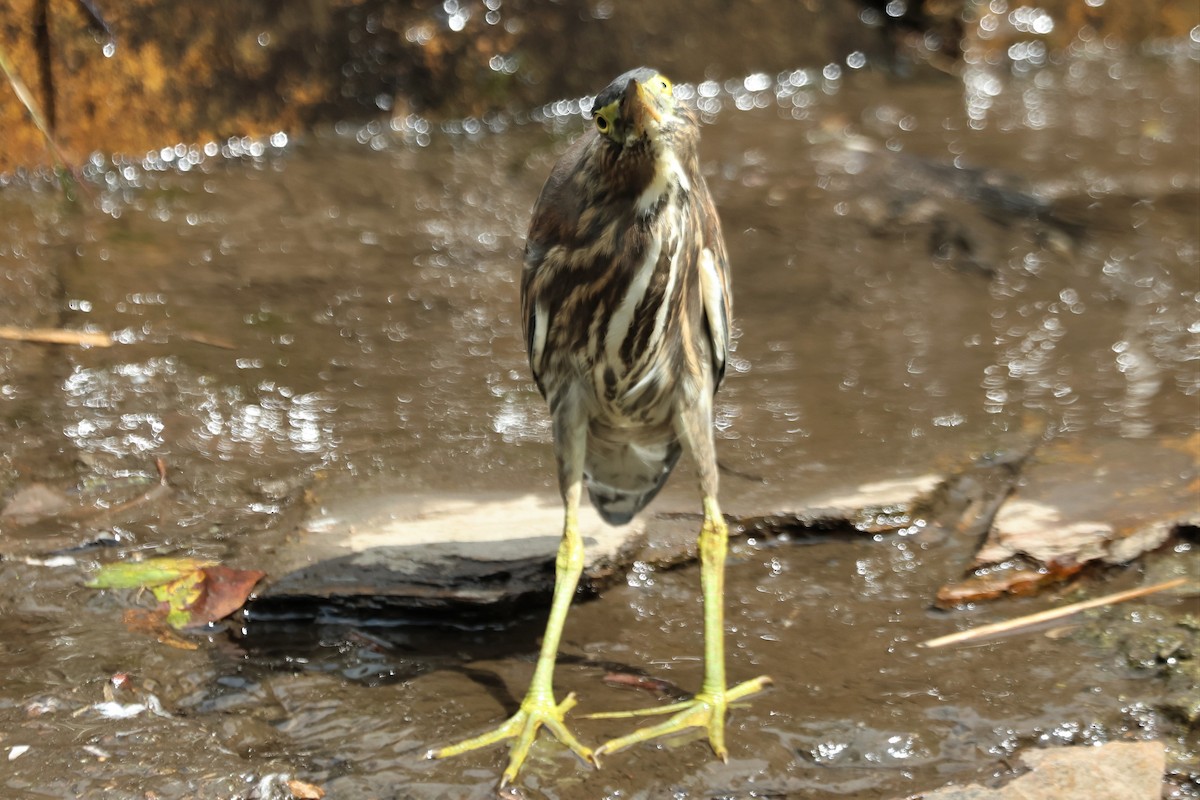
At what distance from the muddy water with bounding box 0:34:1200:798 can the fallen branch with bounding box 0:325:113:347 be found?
0.22 ft

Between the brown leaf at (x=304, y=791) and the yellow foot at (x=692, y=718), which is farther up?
the brown leaf at (x=304, y=791)

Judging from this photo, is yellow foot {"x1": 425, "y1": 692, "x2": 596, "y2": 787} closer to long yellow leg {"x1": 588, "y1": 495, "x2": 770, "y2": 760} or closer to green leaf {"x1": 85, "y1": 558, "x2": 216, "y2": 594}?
long yellow leg {"x1": 588, "y1": 495, "x2": 770, "y2": 760}

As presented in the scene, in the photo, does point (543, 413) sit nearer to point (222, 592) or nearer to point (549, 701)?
point (222, 592)

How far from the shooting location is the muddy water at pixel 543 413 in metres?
3.20

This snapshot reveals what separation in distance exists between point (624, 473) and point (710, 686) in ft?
2.55

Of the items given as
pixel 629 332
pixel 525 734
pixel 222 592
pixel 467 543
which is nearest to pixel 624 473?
pixel 467 543

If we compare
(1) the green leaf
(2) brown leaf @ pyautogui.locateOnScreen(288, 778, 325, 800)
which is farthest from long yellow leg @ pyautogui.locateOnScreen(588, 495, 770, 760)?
(1) the green leaf

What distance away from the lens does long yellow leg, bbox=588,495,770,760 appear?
3215 mm

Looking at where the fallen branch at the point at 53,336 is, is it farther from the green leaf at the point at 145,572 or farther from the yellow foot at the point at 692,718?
the yellow foot at the point at 692,718

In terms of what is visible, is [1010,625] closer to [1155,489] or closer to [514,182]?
[1155,489]

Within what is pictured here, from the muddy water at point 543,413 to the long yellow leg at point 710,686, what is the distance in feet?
0.18

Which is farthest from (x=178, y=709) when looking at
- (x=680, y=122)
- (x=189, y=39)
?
(x=189, y=39)

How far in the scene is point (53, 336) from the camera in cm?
507

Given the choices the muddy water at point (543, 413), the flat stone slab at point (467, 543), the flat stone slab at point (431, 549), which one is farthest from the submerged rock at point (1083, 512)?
the flat stone slab at point (431, 549)
